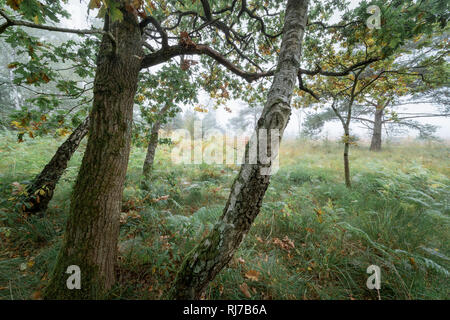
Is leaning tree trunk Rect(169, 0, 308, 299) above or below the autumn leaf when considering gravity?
above

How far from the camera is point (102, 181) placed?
1.58 metres

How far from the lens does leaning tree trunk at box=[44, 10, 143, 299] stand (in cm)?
150

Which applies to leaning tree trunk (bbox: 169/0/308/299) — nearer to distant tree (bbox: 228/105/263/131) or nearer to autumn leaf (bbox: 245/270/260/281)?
autumn leaf (bbox: 245/270/260/281)

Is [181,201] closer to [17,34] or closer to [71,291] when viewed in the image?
[71,291]

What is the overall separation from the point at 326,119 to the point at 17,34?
43.3 ft

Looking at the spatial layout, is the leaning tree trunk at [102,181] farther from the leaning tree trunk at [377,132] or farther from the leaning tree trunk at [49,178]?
the leaning tree trunk at [377,132]

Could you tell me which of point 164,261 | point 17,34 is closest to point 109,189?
point 164,261

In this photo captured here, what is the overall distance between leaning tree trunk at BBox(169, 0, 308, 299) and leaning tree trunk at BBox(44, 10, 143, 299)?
828 mm

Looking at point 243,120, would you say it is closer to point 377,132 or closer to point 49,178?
point 377,132

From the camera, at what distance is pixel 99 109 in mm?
1596

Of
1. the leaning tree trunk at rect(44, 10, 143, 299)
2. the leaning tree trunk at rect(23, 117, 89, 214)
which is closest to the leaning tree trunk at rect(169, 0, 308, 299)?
the leaning tree trunk at rect(44, 10, 143, 299)

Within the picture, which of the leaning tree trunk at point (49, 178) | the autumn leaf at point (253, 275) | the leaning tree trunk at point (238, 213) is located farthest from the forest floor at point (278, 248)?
Answer: the leaning tree trunk at point (238, 213)

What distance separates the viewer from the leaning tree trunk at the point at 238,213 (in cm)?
143

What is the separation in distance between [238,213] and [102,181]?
1429mm
